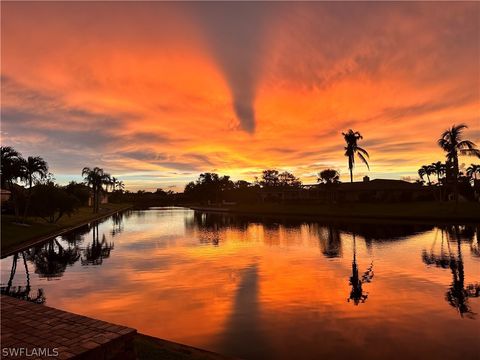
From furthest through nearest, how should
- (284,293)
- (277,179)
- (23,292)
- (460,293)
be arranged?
1. (277,179)
2. (23,292)
3. (284,293)
4. (460,293)

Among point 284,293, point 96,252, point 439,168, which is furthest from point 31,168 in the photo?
point 439,168

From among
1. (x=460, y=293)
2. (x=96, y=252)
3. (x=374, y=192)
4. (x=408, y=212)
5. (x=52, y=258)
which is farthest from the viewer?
(x=374, y=192)

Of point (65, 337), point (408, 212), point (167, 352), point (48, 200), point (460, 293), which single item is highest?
point (48, 200)

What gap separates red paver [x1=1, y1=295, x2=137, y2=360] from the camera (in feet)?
21.2

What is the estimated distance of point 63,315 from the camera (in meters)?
8.61

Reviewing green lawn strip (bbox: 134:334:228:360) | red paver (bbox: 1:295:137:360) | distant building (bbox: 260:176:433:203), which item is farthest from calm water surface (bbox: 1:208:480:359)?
distant building (bbox: 260:176:433:203)

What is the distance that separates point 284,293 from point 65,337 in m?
8.74

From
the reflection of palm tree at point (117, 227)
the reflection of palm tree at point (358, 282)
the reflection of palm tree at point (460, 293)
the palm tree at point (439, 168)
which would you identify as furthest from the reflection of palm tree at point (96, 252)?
the palm tree at point (439, 168)

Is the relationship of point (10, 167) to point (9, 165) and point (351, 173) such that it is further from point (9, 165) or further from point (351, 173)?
point (351, 173)

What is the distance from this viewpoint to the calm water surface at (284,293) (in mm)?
9406

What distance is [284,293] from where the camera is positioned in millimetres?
14008

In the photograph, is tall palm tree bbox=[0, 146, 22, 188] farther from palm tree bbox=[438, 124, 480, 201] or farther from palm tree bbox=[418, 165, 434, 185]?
palm tree bbox=[418, 165, 434, 185]

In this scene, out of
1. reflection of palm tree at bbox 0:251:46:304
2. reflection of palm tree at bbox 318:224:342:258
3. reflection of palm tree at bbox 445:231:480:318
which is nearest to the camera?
reflection of palm tree at bbox 445:231:480:318

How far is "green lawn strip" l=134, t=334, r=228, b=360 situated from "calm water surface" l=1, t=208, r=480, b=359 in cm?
115
